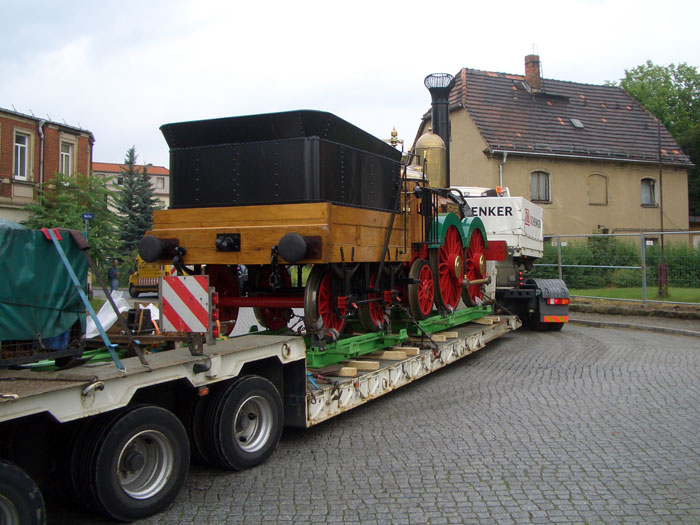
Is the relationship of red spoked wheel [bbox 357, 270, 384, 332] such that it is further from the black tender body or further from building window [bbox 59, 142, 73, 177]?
building window [bbox 59, 142, 73, 177]

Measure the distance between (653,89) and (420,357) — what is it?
143ft

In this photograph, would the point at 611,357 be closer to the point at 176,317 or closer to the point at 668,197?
the point at 176,317

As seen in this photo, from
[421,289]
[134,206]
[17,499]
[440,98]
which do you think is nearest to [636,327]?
[440,98]

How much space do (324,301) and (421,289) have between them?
6.83 feet

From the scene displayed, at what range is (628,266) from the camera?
16938 millimetres

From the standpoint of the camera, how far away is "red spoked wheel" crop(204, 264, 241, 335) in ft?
25.0

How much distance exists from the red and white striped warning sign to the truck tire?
80 centimetres

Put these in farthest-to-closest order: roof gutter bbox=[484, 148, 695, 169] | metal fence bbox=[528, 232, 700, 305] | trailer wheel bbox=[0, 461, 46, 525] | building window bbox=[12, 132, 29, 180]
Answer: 1. roof gutter bbox=[484, 148, 695, 169]
2. building window bbox=[12, 132, 29, 180]
3. metal fence bbox=[528, 232, 700, 305]
4. trailer wheel bbox=[0, 461, 46, 525]

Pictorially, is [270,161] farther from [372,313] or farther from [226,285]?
[372,313]

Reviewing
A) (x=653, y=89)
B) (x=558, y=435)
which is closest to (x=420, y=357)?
(x=558, y=435)

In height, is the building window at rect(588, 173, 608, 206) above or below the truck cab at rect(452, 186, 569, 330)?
above

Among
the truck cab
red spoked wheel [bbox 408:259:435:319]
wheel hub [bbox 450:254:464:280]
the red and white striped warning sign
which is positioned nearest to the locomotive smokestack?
the truck cab

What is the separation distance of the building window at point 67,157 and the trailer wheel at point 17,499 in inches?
1050

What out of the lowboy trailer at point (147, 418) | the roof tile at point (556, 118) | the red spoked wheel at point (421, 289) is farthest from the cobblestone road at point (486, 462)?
the roof tile at point (556, 118)
